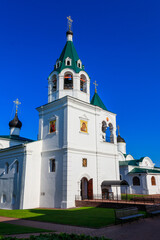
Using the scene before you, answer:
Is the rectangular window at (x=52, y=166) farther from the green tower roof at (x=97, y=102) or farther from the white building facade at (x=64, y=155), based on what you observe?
the green tower roof at (x=97, y=102)

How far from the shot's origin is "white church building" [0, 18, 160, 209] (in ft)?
56.7

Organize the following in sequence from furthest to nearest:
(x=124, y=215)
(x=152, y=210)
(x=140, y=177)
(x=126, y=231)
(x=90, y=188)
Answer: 1. (x=140, y=177)
2. (x=90, y=188)
3. (x=152, y=210)
4. (x=124, y=215)
5. (x=126, y=231)

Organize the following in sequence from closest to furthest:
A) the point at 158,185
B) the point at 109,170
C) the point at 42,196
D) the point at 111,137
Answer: the point at 42,196 < the point at 109,170 < the point at 111,137 < the point at 158,185

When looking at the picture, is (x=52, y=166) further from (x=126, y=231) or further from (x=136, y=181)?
(x=136, y=181)

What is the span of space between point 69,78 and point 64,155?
336 inches

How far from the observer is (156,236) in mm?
7504

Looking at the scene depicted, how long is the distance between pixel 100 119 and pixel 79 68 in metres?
5.74

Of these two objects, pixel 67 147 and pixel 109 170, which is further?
pixel 109 170

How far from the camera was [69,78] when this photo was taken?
70.6 ft

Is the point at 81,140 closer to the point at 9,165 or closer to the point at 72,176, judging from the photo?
the point at 72,176

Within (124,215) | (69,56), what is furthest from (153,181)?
(124,215)

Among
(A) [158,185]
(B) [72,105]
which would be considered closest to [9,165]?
(B) [72,105]

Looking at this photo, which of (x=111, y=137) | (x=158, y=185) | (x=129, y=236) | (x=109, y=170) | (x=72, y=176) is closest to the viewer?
(x=129, y=236)

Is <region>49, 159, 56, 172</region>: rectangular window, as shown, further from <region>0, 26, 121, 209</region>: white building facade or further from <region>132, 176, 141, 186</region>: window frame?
<region>132, 176, 141, 186</region>: window frame
